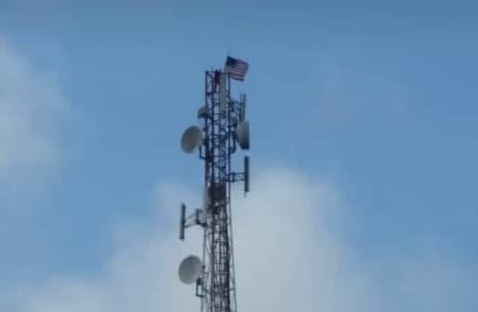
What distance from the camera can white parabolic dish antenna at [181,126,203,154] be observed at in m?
52.2

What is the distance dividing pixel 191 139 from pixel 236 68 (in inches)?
125

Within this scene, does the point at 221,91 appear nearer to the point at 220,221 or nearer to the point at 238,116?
the point at 238,116

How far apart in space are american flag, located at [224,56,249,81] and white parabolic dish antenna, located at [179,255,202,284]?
701 cm

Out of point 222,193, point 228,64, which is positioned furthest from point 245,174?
point 228,64

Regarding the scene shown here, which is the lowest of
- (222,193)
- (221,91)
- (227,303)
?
(227,303)

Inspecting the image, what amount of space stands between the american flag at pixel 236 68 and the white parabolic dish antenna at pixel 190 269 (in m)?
7.01

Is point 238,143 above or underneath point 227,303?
above

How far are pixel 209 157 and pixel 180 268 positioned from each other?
4.31 metres

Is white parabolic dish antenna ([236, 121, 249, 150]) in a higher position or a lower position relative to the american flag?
lower

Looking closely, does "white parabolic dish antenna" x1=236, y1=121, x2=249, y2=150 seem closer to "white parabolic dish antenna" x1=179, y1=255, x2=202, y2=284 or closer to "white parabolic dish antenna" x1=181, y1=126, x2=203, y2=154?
"white parabolic dish antenna" x1=181, y1=126, x2=203, y2=154

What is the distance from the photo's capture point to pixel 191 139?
52219 mm

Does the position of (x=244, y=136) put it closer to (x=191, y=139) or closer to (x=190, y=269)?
(x=191, y=139)

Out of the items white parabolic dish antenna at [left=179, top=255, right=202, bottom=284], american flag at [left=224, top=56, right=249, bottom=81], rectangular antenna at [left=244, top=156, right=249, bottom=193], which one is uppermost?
american flag at [left=224, top=56, right=249, bottom=81]

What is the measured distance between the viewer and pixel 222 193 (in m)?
51.7
